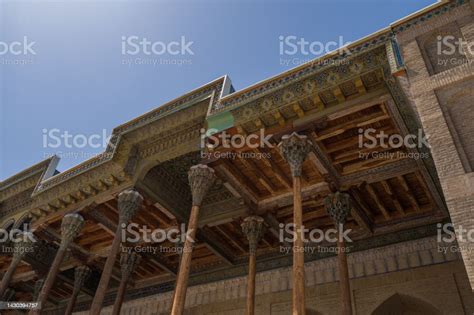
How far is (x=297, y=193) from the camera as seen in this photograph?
280 inches

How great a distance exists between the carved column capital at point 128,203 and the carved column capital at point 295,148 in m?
3.52

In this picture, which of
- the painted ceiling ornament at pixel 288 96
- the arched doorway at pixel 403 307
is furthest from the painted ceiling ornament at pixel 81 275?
the painted ceiling ornament at pixel 288 96

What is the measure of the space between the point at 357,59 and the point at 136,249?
24.1 ft

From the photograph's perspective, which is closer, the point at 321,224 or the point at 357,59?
the point at 357,59

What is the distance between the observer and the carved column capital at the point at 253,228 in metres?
9.32

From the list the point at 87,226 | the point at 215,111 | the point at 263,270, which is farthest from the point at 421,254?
the point at 87,226

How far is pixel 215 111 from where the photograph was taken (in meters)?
8.57

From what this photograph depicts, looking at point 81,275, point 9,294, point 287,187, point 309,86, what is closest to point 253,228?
point 287,187

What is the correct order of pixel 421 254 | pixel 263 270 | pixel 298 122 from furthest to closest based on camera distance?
pixel 263 270
pixel 421 254
pixel 298 122

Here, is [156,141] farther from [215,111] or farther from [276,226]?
[276,226]

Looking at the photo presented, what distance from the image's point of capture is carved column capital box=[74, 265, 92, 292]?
470 inches

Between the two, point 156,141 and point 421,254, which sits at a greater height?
point 156,141

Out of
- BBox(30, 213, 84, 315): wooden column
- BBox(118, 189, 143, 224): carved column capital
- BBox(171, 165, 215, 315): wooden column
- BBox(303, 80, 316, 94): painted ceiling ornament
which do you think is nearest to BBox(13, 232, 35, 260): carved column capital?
BBox(30, 213, 84, 315): wooden column

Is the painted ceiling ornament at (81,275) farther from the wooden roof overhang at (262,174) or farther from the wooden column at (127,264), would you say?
the wooden column at (127,264)
